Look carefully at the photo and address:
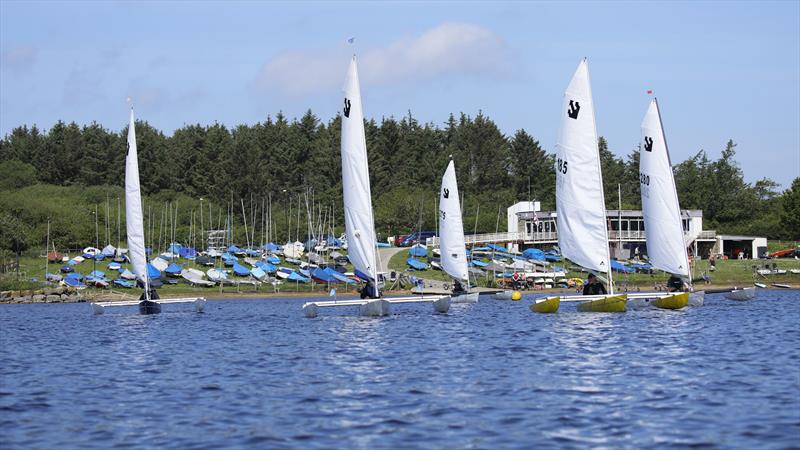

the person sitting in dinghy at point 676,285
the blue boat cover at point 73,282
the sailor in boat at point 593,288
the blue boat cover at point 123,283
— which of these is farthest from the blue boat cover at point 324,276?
the person sitting in dinghy at point 676,285

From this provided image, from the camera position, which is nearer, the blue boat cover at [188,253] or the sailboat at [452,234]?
the sailboat at [452,234]

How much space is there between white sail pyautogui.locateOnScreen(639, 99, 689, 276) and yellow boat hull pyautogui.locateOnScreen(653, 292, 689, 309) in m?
2.15

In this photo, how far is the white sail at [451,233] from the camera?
7294cm

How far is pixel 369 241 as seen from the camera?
5156cm

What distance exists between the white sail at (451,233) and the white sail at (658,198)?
18.5m

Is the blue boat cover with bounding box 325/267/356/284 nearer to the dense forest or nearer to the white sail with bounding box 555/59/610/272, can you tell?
the dense forest

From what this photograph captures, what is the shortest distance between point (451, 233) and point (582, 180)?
74.8ft

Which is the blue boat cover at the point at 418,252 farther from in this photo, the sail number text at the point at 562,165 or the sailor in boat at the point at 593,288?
the sail number text at the point at 562,165

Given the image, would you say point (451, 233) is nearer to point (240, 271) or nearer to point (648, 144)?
point (648, 144)

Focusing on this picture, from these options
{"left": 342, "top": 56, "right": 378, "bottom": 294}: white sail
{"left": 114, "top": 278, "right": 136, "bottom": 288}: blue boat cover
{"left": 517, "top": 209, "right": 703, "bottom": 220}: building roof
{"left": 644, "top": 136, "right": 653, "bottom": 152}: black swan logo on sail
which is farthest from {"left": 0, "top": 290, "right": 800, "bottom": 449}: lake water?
{"left": 517, "top": 209, "right": 703, "bottom": 220}: building roof

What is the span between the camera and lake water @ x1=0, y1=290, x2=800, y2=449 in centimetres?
2136

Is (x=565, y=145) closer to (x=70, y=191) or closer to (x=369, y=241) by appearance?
(x=369, y=241)

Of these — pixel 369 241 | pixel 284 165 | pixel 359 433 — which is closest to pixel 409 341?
pixel 369 241

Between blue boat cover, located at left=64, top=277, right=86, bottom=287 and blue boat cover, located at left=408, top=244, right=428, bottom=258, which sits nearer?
blue boat cover, located at left=64, top=277, right=86, bottom=287
